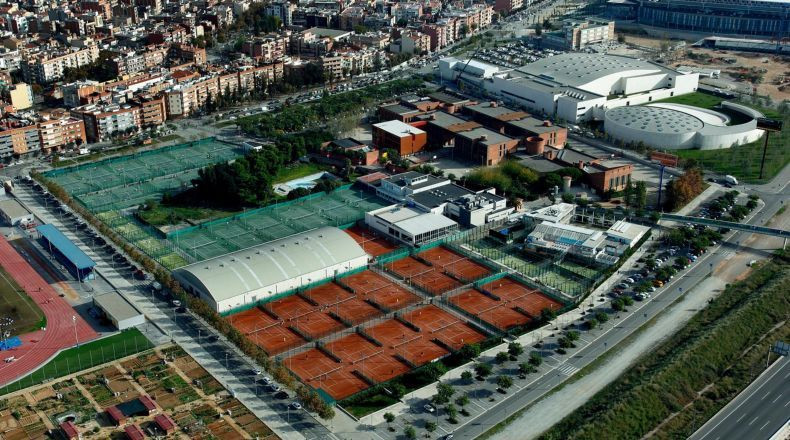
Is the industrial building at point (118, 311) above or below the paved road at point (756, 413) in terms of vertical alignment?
above

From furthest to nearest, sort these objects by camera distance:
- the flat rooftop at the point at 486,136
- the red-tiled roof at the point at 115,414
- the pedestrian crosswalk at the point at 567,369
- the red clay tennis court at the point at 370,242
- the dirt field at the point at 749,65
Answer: the dirt field at the point at 749,65, the flat rooftop at the point at 486,136, the red clay tennis court at the point at 370,242, the pedestrian crosswalk at the point at 567,369, the red-tiled roof at the point at 115,414

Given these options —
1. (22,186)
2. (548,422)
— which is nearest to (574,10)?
(22,186)

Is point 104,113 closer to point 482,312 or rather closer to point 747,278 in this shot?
point 482,312

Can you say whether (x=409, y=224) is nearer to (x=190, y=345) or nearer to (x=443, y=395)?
(x=190, y=345)

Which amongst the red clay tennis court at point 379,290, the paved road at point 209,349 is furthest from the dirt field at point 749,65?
the paved road at point 209,349

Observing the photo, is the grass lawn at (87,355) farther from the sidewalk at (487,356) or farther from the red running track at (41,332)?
the sidewalk at (487,356)

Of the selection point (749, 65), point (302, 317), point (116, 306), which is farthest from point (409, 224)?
point (749, 65)

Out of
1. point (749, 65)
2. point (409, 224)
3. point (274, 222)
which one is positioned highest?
point (749, 65)
